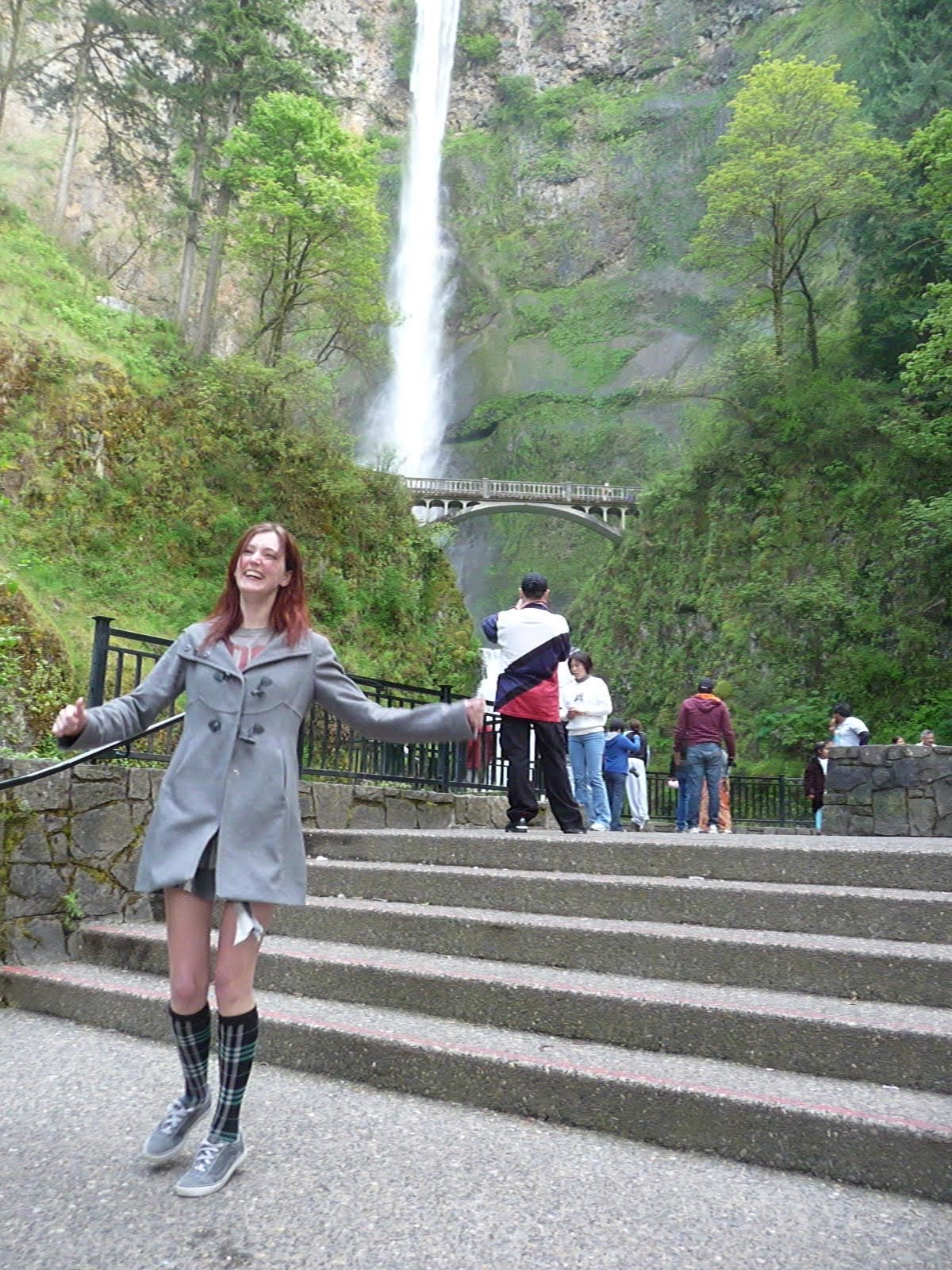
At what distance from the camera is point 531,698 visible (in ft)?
22.1

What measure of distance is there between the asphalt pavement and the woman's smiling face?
1.76 meters

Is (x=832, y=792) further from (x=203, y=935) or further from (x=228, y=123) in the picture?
(x=228, y=123)

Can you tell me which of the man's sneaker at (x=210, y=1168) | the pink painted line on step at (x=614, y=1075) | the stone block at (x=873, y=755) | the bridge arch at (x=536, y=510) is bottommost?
the man's sneaker at (x=210, y=1168)

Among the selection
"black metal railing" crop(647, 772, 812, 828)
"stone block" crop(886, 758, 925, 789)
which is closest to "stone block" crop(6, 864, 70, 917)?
"stone block" crop(886, 758, 925, 789)

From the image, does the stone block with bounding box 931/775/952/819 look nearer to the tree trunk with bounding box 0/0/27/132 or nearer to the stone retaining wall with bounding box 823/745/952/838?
the stone retaining wall with bounding box 823/745/952/838

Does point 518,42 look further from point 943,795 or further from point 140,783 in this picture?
point 140,783

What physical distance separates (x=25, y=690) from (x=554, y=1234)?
31.8ft

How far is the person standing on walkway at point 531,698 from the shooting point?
670 centimetres

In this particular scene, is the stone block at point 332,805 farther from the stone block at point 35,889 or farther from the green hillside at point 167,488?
the green hillside at point 167,488

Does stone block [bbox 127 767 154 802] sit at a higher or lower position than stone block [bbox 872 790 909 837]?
higher

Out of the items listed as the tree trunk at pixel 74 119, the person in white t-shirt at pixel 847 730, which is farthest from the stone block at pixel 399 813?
the tree trunk at pixel 74 119

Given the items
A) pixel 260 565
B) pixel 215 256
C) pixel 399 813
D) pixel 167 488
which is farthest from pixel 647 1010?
pixel 215 256

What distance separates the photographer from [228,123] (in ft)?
79.4

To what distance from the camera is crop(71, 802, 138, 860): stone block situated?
18.2ft
